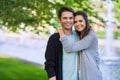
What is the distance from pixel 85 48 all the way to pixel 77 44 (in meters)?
0.11

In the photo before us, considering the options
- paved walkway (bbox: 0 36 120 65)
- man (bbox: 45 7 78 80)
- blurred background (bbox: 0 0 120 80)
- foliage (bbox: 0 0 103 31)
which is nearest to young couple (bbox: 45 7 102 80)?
man (bbox: 45 7 78 80)

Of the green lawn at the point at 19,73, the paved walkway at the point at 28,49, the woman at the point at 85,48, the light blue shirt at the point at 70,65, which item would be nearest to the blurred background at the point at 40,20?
the green lawn at the point at 19,73

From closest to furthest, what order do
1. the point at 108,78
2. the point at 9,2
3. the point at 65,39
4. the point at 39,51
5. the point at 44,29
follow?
1. the point at 65,39
2. the point at 108,78
3. the point at 9,2
4. the point at 44,29
5. the point at 39,51

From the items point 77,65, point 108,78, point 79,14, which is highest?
point 79,14

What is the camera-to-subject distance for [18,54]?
2192cm

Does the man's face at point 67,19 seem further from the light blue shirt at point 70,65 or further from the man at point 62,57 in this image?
the light blue shirt at point 70,65

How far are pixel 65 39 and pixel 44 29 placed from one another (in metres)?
5.40

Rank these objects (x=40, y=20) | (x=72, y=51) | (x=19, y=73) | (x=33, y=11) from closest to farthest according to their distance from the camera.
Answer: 1. (x=72, y=51)
2. (x=33, y=11)
3. (x=40, y=20)
4. (x=19, y=73)

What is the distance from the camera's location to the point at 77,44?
16.1ft

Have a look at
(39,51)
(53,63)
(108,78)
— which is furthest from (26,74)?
(53,63)

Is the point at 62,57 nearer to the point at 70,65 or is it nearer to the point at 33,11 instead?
the point at 70,65

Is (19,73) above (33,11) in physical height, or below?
below

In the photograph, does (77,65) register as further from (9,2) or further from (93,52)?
(9,2)

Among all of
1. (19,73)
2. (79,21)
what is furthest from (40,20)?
(79,21)
